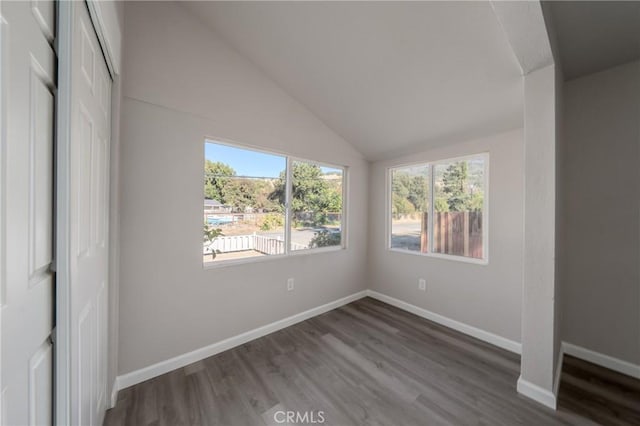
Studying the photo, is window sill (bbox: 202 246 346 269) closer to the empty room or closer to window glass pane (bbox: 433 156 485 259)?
the empty room

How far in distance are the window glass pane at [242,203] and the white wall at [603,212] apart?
284 centimetres

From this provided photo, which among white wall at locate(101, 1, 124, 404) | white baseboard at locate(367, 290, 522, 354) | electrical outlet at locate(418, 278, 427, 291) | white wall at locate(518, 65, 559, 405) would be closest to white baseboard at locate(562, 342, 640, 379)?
white baseboard at locate(367, 290, 522, 354)

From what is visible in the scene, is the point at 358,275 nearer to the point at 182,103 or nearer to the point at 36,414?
the point at 182,103

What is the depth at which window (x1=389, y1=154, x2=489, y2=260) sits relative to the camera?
8.48 feet

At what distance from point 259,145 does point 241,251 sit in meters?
1.10

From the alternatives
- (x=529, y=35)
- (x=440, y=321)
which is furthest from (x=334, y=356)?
(x=529, y=35)

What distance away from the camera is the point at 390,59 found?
1.91m

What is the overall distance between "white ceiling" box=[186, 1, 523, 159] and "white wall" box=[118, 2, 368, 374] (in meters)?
0.32

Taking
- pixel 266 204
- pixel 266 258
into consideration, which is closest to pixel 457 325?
pixel 266 258

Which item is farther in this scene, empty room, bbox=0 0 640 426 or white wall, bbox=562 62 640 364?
white wall, bbox=562 62 640 364

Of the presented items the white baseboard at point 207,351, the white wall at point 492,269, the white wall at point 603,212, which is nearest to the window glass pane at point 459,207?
the white wall at point 492,269

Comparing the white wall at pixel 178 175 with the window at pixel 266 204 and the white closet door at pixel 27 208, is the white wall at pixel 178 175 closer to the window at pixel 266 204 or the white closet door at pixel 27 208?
the window at pixel 266 204

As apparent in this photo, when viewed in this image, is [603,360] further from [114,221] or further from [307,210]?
[114,221]

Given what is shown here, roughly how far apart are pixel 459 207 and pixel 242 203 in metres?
2.42
